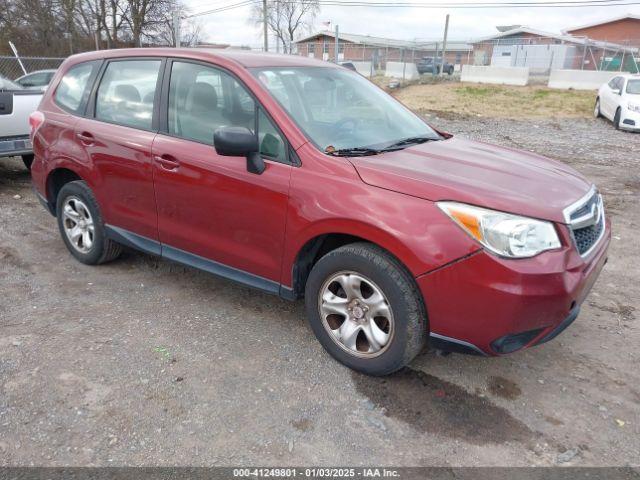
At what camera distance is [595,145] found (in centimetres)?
1183

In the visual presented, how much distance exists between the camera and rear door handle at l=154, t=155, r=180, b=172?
354 centimetres

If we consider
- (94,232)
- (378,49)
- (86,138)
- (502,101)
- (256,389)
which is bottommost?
(256,389)

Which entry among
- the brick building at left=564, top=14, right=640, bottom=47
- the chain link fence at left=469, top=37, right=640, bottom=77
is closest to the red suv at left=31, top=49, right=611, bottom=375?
the chain link fence at left=469, top=37, right=640, bottom=77

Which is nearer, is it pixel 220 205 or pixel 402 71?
pixel 220 205

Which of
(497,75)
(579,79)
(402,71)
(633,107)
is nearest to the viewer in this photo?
(633,107)

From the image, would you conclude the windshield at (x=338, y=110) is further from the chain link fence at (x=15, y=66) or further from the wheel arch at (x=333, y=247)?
the chain link fence at (x=15, y=66)

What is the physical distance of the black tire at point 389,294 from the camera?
273cm

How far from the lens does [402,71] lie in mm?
31734

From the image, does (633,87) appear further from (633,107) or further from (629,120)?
(629,120)

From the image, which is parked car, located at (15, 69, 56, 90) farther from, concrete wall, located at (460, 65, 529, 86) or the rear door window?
concrete wall, located at (460, 65, 529, 86)

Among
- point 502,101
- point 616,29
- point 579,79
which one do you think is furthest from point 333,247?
point 616,29

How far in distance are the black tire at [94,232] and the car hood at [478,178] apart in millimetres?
2422

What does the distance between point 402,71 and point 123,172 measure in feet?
99.0

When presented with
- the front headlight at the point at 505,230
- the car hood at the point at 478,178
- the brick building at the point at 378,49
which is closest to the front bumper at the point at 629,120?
the car hood at the point at 478,178
